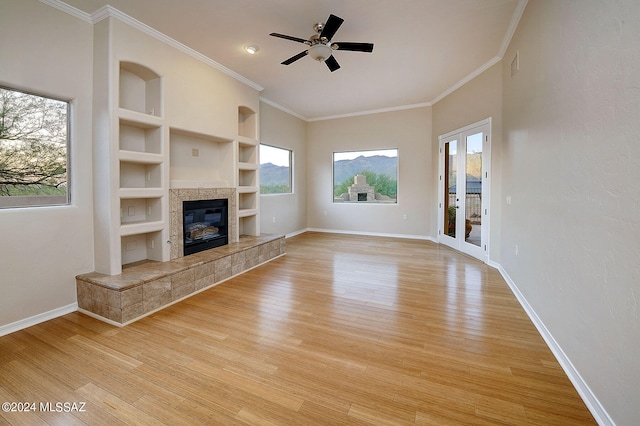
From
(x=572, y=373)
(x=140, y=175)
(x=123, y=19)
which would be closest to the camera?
(x=572, y=373)

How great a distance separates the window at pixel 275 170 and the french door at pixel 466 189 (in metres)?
3.72

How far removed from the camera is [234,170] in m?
4.61

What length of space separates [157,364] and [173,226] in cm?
198

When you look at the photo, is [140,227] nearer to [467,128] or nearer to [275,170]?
[275,170]

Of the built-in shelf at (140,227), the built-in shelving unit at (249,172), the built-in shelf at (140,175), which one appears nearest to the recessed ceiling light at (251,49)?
the built-in shelving unit at (249,172)

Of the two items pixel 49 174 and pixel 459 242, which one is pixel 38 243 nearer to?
pixel 49 174

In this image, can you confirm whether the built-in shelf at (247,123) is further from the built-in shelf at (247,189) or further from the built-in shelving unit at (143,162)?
the built-in shelf at (247,189)

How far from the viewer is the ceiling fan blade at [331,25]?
2605 mm

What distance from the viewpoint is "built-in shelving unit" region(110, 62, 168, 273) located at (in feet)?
10.8

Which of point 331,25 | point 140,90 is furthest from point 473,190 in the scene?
point 140,90

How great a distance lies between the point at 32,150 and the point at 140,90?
1.36 meters

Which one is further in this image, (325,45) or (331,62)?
(331,62)

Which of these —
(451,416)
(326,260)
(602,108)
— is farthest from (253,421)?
(326,260)

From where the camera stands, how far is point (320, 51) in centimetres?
316
